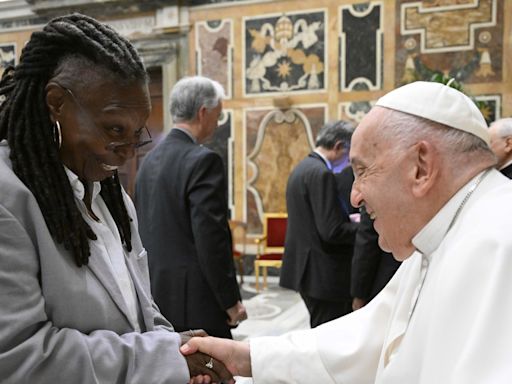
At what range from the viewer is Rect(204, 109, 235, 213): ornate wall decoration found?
8992 millimetres

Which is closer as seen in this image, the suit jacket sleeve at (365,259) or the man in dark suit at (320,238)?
the suit jacket sleeve at (365,259)

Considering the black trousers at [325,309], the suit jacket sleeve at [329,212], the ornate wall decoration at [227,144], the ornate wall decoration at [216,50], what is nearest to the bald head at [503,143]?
the suit jacket sleeve at [329,212]

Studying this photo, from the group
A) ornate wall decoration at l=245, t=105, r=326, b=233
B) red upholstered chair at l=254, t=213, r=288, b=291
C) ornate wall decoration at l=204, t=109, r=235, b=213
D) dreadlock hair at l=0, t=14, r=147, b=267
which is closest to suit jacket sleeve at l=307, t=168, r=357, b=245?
dreadlock hair at l=0, t=14, r=147, b=267

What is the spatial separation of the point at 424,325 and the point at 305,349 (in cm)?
58

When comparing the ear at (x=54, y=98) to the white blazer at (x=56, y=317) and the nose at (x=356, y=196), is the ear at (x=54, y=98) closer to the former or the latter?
the white blazer at (x=56, y=317)

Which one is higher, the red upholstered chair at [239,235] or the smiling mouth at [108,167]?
the smiling mouth at [108,167]

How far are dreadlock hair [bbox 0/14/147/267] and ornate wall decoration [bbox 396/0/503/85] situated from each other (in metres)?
7.26

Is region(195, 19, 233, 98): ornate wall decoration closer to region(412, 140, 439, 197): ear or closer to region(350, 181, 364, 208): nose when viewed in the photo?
region(350, 181, 364, 208): nose

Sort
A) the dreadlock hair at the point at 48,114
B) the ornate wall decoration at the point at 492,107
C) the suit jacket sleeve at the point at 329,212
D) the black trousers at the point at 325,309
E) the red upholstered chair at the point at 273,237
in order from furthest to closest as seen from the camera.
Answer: the red upholstered chair at the point at 273,237, the ornate wall decoration at the point at 492,107, the black trousers at the point at 325,309, the suit jacket sleeve at the point at 329,212, the dreadlock hair at the point at 48,114

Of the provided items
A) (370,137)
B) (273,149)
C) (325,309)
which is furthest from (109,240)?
(273,149)

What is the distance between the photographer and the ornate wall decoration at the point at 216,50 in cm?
902

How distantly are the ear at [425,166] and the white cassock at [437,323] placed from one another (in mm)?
86

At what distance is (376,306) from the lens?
190cm

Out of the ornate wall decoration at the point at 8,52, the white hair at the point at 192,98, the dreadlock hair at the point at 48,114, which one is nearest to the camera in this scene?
the dreadlock hair at the point at 48,114
